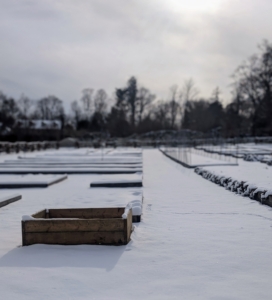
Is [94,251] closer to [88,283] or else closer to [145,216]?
[88,283]

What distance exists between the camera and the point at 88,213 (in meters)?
5.71

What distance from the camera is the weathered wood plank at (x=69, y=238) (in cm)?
472

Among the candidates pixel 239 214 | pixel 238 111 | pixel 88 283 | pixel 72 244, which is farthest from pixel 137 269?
pixel 238 111

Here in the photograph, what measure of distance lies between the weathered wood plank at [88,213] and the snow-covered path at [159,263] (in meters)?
0.43

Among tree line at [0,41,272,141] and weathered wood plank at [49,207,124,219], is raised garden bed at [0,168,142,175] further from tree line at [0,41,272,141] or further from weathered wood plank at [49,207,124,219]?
tree line at [0,41,272,141]

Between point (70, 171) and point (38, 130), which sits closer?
point (70, 171)

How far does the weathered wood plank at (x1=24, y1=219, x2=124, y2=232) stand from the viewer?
470cm

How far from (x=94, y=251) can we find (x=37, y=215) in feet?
4.06

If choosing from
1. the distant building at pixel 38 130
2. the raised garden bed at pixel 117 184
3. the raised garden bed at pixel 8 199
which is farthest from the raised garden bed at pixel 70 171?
the distant building at pixel 38 130

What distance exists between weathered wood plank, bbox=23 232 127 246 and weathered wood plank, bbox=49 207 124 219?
922 millimetres

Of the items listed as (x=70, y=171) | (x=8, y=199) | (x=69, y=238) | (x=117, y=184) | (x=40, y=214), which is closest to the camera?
(x=69, y=238)

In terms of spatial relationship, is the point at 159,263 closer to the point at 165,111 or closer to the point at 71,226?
the point at 71,226

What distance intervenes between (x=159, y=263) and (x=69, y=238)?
125 centimetres

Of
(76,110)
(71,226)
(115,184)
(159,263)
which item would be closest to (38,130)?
(76,110)
